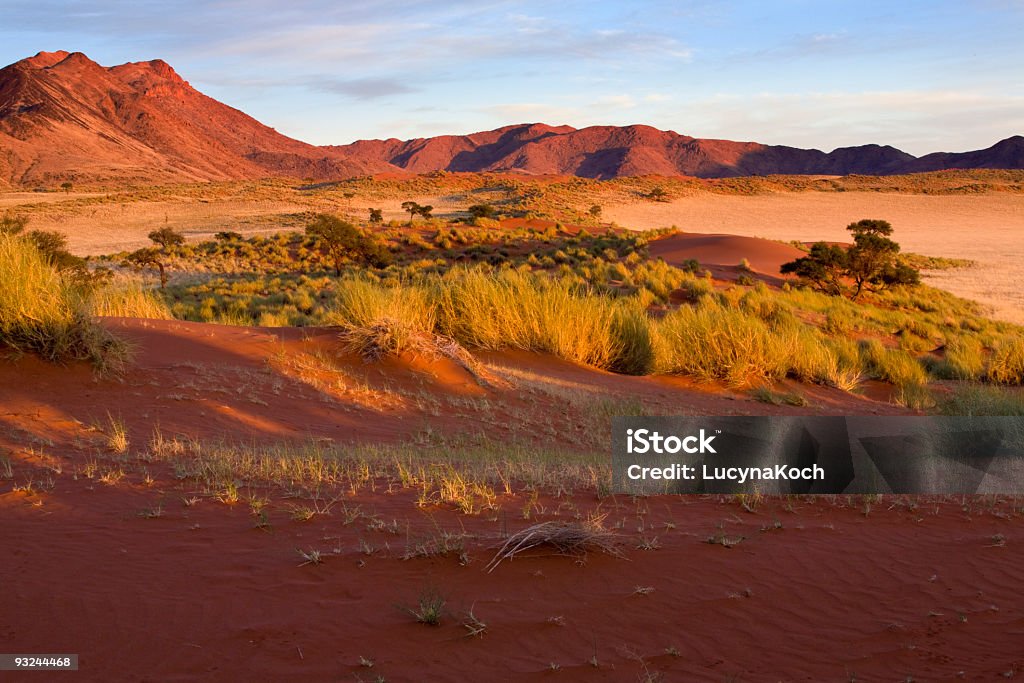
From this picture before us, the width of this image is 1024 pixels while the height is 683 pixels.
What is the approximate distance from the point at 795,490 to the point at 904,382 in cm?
980

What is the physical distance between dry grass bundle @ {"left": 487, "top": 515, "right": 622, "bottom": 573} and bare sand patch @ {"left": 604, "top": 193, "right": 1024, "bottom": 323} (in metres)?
31.3

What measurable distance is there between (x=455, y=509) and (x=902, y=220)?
7114 centimetres

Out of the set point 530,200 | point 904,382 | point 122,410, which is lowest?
point 904,382

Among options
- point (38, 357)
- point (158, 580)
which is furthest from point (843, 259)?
point (158, 580)

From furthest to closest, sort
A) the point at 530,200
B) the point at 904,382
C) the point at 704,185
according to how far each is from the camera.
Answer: the point at 704,185 < the point at 530,200 < the point at 904,382

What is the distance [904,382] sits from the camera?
15.1m

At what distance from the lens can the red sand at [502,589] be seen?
3871 mm

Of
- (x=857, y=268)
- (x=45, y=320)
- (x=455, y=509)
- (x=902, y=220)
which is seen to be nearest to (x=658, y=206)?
(x=902, y=220)

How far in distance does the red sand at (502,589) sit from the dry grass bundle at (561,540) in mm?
79

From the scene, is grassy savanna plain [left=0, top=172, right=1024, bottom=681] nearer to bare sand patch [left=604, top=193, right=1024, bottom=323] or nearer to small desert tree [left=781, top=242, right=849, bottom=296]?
small desert tree [left=781, top=242, right=849, bottom=296]

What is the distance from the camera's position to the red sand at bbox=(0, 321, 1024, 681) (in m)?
3.87

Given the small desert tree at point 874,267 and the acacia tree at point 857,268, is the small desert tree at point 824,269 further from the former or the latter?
the small desert tree at point 874,267

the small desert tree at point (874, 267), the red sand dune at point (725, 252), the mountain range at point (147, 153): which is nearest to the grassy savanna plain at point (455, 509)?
the small desert tree at point (874, 267)

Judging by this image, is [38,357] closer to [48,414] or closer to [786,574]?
[48,414]
